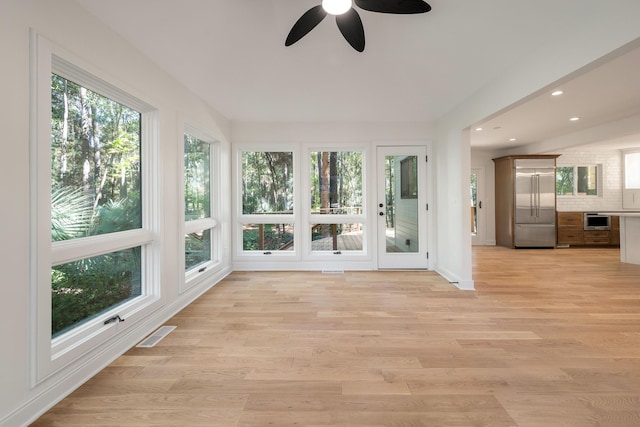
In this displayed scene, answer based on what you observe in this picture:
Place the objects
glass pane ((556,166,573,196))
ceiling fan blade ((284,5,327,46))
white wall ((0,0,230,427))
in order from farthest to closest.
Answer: glass pane ((556,166,573,196)) → ceiling fan blade ((284,5,327,46)) → white wall ((0,0,230,427))

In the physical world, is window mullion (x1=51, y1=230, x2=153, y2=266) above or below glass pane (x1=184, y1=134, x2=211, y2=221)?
below

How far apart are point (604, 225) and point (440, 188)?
5.24 metres

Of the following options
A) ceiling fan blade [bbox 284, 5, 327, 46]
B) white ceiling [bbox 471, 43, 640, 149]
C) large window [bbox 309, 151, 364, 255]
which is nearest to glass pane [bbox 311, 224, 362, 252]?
large window [bbox 309, 151, 364, 255]

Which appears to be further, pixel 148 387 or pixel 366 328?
pixel 366 328

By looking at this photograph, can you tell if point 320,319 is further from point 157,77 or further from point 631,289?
point 631,289

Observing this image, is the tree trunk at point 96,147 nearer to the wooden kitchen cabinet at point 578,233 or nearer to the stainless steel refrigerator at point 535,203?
the stainless steel refrigerator at point 535,203

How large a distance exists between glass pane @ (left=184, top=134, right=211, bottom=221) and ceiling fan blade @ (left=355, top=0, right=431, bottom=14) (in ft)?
8.29

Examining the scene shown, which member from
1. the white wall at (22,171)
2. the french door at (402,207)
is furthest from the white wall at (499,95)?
the white wall at (22,171)

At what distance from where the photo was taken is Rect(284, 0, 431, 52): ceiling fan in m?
1.58

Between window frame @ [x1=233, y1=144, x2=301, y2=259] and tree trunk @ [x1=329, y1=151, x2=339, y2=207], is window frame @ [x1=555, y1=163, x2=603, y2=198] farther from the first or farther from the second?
window frame @ [x1=233, y1=144, x2=301, y2=259]

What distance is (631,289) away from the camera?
140 inches

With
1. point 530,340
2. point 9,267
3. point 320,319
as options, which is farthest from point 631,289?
point 9,267

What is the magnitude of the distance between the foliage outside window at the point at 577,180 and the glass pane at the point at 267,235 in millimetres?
6946

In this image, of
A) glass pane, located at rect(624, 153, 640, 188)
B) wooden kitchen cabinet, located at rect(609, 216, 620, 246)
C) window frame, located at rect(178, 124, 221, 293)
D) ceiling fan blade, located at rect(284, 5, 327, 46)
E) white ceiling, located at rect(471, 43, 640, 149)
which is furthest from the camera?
glass pane, located at rect(624, 153, 640, 188)
